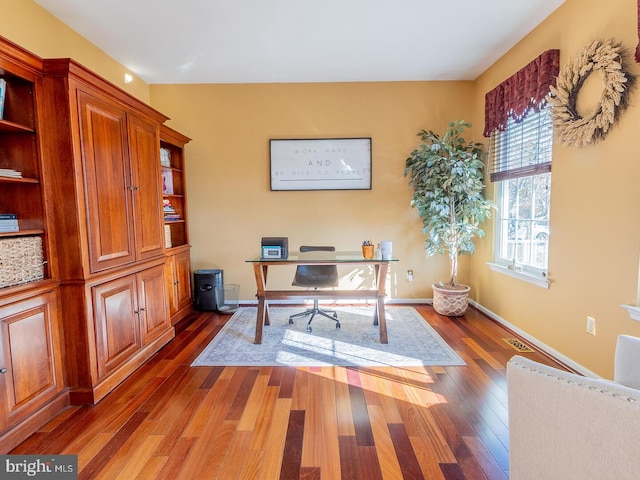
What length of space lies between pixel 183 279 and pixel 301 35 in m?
2.86

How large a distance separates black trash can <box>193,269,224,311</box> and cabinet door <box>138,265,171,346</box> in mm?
836

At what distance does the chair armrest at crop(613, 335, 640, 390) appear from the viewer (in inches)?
45.0

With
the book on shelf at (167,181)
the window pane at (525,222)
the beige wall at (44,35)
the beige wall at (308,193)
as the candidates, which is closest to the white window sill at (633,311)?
the window pane at (525,222)

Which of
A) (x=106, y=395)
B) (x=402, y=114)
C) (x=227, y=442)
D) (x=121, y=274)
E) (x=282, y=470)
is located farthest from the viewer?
(x=402, y=114)

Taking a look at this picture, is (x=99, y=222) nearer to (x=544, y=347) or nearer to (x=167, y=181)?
(x=167, y=181)

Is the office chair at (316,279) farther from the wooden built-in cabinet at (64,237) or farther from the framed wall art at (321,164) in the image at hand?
the wooden built-in cabinet at (64,237)

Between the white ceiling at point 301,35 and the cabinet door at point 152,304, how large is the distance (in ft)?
6.80

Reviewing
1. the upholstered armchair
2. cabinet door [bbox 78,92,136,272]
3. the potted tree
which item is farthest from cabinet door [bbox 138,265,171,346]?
the potted tree

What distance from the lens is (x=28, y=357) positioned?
1.77 meters

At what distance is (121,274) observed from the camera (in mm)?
2344

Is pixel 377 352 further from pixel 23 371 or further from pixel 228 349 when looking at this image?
pixel 23 371

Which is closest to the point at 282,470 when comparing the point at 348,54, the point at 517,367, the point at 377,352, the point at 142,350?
the point at 517,367

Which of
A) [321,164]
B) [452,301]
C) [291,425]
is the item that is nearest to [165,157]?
[321,164]

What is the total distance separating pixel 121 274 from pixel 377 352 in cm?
211
